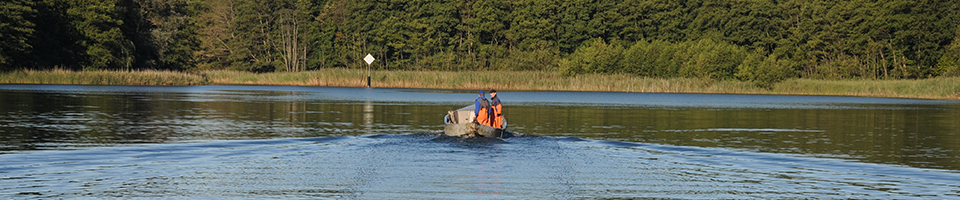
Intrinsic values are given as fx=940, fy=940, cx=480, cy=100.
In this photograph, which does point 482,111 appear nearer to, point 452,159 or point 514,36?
point 452,159

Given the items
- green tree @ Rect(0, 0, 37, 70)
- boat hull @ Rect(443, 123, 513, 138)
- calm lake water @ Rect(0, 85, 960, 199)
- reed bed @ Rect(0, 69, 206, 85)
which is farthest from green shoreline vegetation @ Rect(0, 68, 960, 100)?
boat hull @ Rect(443, 123, 513, 138)

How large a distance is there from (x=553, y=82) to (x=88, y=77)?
4088 centimetres

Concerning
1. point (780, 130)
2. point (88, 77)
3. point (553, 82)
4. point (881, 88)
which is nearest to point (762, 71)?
point (881, 88)

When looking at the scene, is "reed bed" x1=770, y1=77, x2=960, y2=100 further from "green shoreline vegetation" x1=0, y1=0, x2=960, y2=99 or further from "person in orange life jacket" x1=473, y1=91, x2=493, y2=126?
"person in orange life jacket" x1=473, y1=91, x2=493, y2=126

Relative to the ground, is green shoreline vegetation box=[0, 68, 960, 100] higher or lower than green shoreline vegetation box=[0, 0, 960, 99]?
lower

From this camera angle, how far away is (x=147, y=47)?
9731cm

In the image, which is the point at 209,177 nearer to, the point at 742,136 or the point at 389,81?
the point at 742,136

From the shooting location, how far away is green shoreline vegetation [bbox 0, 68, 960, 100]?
76.3 metres

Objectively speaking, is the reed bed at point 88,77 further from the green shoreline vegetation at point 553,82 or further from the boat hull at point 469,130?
the boat hull at point 469,130

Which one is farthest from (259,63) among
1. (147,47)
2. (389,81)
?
(389,81)

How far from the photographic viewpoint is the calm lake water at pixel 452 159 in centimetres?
1491

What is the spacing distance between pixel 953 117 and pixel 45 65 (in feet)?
250

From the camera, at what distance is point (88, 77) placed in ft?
265

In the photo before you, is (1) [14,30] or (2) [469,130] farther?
(1) [14,30]
